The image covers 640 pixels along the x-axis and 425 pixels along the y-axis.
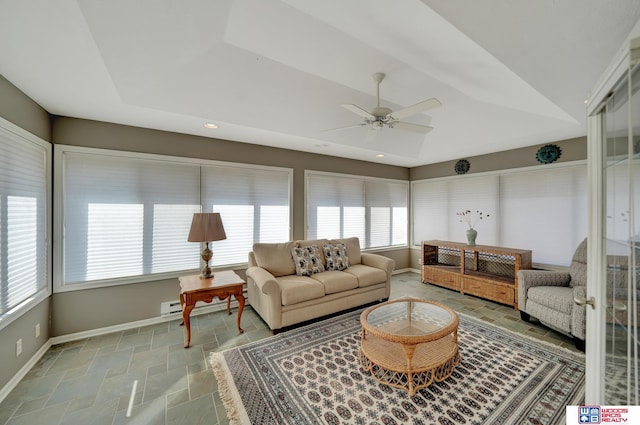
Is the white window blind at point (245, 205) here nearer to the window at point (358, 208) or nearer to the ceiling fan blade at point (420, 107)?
the window at point (358, 208)

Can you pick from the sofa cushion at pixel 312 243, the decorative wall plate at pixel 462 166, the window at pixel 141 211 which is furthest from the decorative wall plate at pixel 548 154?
the window at pixel 141 211

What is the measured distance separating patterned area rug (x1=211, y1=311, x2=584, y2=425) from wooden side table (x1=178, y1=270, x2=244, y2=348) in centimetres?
53

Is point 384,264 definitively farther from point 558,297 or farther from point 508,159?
point 508,159

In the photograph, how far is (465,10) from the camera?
147 cm

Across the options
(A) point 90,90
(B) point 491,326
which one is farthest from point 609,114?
(A) point 90,90

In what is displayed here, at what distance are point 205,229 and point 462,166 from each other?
4.87 metres

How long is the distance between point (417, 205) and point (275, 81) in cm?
449

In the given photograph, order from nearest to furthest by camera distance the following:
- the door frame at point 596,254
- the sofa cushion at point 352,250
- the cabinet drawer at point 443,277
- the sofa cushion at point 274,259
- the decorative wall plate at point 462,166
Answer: the door frame at point 596,254, the sofa cushion at point 274,259, the sofa cushion at point 352,250, the cabinet drawer at point 443,277, the decorative wall plate at point 462,166

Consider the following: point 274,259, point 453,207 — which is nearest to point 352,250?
point 274,259

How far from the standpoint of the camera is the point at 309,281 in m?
3.20

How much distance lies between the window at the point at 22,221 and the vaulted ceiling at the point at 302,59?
53cm

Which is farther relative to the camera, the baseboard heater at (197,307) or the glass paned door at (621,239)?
the baseboard heater at (197,307)

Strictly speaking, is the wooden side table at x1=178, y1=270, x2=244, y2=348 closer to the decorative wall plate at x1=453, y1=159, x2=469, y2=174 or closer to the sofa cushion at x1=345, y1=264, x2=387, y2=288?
the sofa cushion at x1=345, y1=264, x2=387, y2=288

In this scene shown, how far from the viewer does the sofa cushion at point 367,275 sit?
139 inches
